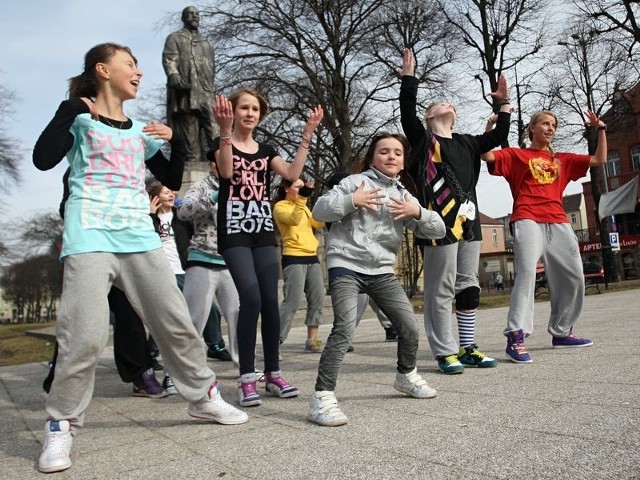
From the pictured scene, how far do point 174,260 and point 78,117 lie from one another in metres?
3.09

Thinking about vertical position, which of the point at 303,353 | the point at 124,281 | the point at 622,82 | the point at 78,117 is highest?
A: the point at 622,82

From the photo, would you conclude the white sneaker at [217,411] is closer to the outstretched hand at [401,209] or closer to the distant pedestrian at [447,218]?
the outstretched hand at [401,209]

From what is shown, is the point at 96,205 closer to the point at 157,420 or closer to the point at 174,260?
the point at 157,420

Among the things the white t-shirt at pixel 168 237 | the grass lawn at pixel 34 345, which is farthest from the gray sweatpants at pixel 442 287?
the grass lawn at pixel 34 345

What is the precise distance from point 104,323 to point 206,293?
77.4 inches

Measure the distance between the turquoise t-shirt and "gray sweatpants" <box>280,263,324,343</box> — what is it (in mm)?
3767

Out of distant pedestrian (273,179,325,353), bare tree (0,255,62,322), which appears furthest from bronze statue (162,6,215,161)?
bare tree (0,255,62,322)

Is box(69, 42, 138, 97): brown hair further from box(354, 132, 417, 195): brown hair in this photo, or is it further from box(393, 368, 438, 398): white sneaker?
box(393, 368, 438, 398): white sneaker

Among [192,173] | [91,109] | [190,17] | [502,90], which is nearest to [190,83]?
[190,17]

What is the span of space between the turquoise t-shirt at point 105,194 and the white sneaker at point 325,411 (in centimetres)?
116

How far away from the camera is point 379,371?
15.9 feet

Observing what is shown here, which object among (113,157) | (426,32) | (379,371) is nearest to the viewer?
(113,157)

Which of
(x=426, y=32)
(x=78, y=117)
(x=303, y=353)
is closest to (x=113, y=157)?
(x=78, y=117)

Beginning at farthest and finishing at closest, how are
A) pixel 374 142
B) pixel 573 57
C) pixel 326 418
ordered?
pixel 573 57, pixel 374 142, pixel 326 418
